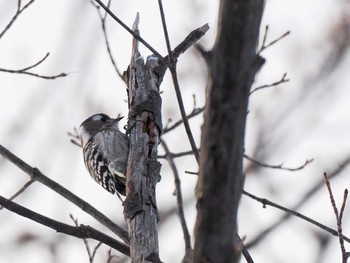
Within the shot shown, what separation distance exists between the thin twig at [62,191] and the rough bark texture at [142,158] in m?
0.24

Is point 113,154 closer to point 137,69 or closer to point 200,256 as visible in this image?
point 137,69

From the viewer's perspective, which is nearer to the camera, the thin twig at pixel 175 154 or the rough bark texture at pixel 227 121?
the rough bark texture at pixel 227 121

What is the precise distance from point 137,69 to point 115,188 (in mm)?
2092

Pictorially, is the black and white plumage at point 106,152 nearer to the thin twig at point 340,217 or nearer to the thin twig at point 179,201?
the thin twig at point 179,201

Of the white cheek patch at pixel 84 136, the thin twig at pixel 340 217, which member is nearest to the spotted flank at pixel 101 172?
the white cheek patch at pixel 84 136

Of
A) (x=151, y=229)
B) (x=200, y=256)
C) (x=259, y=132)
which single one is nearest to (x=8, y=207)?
(x=151, y=229)

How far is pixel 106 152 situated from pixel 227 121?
587 cm

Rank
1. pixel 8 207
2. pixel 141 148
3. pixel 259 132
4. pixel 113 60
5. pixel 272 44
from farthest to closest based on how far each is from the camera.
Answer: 1. pixel 113 60
2. pixel 272 44
3. pixel 141 148
4. pixel 259 132
5. pixel 8 207

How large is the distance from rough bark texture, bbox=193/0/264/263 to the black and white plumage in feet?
17.2

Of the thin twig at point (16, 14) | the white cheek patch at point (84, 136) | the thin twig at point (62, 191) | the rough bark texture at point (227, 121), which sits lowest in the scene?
the rough bark texture at point (227, 121)

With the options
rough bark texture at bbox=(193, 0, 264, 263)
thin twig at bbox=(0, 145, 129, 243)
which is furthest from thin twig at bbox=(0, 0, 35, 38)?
rough bark texture at bbox=(193, 0, 264, 263)

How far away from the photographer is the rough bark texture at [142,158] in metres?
3.81

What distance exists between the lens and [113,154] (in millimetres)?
7152

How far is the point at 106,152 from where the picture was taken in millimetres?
7410
